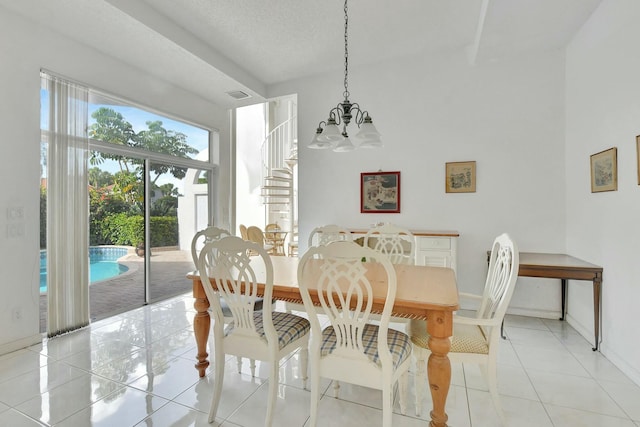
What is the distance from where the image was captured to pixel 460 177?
3857 mm

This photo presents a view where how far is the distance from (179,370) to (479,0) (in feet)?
14.0

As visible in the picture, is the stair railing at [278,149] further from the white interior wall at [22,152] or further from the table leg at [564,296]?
the table leg at [564,296]

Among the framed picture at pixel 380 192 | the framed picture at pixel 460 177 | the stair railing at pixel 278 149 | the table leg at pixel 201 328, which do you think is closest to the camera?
the table leg at pixel 201 328

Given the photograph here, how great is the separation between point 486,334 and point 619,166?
6.05 feet

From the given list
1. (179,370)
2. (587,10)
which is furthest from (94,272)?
(587,10)

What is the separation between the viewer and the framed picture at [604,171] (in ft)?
8.02

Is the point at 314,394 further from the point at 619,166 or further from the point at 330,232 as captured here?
the point at 619,166

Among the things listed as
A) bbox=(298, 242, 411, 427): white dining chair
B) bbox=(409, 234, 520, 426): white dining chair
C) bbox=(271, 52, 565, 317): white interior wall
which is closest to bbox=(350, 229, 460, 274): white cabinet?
bbox=(271, 52, 565, 317): white interior wall

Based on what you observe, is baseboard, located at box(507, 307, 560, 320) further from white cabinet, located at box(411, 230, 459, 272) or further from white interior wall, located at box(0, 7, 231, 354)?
white interior wall, located at box(0, 7, 231, 354)

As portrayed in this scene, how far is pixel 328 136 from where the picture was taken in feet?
7.44

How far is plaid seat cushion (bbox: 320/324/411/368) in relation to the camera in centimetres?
156

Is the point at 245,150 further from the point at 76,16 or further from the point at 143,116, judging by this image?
the point at 76,16

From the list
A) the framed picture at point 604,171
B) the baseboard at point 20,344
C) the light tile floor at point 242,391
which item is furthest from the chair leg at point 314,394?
the baseboard at point 20,344

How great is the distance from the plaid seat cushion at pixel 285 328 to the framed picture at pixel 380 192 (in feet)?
8.37
